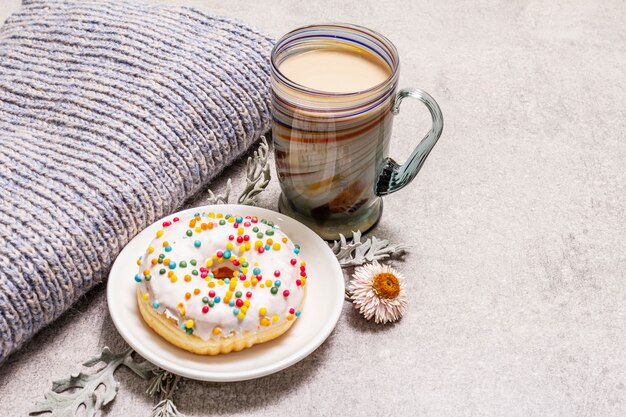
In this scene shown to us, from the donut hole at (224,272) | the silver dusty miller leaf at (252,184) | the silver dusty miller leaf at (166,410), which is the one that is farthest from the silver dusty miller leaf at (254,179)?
the silver dusty miller leaf at (166,410)

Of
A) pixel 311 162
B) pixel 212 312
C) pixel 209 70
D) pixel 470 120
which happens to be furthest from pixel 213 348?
pixel 470 120

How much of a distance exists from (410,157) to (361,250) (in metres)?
0.10

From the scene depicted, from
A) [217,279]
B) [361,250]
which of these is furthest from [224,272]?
[361,250]

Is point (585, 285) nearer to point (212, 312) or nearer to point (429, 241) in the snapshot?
point (429, 241)

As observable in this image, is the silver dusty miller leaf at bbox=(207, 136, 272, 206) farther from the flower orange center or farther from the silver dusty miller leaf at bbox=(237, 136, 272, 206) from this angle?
the flower orange center

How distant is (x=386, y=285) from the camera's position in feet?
2.12

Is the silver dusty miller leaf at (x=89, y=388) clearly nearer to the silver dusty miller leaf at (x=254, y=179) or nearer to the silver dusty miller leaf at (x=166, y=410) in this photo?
the silver dusty miller leaf at (x=166, y=410)

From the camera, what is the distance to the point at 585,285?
27.4 inches

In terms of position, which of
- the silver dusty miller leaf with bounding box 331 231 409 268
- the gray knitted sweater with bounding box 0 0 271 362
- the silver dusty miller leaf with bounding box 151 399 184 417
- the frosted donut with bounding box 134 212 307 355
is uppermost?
the gray knitted sweater with bounding box 0 0 271 362

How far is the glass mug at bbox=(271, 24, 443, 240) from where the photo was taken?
0.62 metres

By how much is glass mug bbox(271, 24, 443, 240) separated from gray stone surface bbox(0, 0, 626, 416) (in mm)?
61

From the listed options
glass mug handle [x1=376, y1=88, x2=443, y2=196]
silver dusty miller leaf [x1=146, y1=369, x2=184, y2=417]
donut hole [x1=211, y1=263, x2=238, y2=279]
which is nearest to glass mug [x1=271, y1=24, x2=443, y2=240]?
glass mug handle [x1=376, y1=88, x2=443, y2=196]

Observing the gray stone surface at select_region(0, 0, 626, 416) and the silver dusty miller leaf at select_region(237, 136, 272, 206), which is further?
the silver dusty miller leaf at select_region(237, 136, 272, 206)

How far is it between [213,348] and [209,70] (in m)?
0.31
